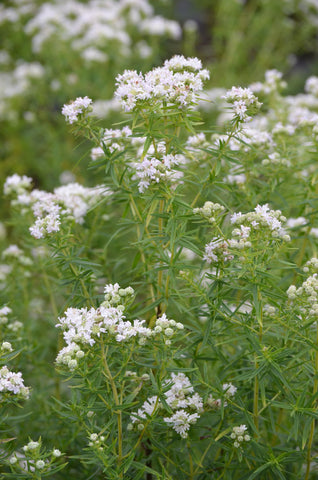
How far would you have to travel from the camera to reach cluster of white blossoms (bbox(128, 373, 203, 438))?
2072mm

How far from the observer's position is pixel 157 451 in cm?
228

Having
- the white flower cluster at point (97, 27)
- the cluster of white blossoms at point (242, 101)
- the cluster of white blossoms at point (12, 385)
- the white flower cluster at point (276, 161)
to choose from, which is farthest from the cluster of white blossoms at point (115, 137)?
the white flower cluster at point (97, 27)

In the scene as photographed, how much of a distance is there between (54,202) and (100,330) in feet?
3.42

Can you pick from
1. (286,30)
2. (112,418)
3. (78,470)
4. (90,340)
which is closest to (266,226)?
(90,340)

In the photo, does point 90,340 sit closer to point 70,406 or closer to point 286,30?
point 70,406

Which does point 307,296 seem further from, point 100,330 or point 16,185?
point 16,185

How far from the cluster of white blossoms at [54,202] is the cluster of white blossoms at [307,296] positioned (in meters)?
0.98

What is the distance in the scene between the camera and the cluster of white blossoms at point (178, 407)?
2.07 meters

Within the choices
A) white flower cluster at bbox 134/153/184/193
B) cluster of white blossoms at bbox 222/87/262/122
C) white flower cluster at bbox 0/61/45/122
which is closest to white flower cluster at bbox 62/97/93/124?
white flower cluster at bbox 134/153/184/193

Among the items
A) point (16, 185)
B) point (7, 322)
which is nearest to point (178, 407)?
point (7, 322)

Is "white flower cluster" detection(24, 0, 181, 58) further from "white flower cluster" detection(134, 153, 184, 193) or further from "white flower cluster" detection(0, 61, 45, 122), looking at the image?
"white flower cluster" detection(134, 153, 184, 193)

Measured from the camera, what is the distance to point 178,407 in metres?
2.11

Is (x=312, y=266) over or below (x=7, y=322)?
below

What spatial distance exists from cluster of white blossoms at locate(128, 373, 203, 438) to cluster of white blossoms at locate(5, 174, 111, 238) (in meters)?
0.79
